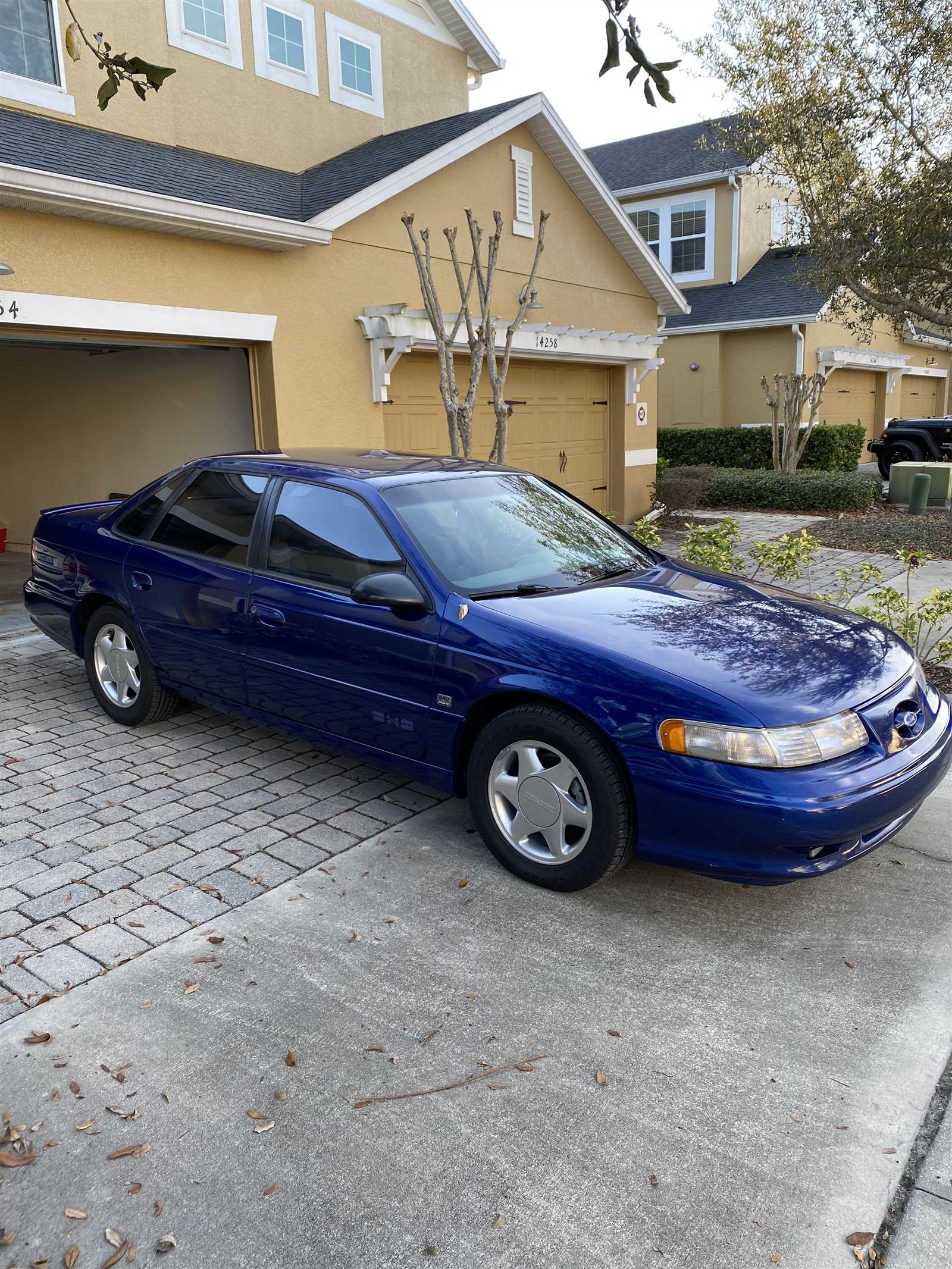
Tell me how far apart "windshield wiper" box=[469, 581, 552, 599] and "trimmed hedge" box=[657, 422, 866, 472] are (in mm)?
16424

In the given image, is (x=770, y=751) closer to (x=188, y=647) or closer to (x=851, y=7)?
(x=188, y=647)

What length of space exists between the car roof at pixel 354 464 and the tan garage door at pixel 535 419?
5475 millimetres

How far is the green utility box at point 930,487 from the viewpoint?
52.8ft

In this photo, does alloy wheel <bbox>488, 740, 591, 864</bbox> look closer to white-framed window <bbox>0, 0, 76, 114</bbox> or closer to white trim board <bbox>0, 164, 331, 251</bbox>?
white trim board <bbox>0, 164, 331, 251</bbox>

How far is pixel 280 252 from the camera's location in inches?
368

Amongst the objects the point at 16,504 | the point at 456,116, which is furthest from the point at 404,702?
the point at 16,504

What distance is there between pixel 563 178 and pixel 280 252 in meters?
5.31

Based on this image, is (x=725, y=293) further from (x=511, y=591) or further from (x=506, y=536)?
(x=511, y=591)

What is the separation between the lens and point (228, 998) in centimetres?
321

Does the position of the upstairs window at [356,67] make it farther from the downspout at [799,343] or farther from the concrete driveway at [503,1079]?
the concrete driveway at [503,1079]

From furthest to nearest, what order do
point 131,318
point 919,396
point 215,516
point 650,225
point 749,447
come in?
point 919,396 < point 650,225 < point 749,447 < point 131,318 < point 215,516

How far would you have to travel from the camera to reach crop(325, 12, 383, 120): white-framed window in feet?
40.7

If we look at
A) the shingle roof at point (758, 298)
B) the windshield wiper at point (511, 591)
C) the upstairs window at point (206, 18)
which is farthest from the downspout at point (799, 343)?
the windshield wiper at point (511, 591)

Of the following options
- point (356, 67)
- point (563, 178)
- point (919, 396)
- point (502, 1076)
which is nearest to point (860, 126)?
point (563, 178)
